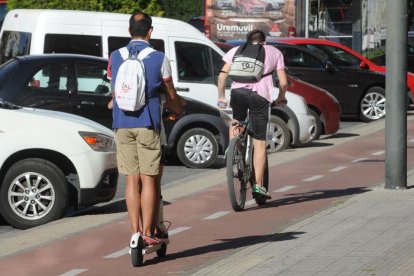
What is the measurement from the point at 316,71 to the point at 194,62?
5597mm

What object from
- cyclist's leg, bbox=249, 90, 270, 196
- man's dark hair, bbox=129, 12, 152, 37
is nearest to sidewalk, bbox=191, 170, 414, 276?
cyclist's leg, bbox=249, 90, 270, 196

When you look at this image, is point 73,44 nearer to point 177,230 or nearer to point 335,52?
point 177,230

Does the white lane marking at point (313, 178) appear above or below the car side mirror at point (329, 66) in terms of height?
below

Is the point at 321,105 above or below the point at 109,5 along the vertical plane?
below

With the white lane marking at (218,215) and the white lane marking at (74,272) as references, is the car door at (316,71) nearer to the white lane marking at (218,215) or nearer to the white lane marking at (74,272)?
the white lane marking at (218,215)

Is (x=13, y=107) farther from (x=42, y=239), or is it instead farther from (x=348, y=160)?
(x=348, y=160)

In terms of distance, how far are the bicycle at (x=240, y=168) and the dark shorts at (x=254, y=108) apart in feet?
0.33

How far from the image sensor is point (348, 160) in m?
17.1

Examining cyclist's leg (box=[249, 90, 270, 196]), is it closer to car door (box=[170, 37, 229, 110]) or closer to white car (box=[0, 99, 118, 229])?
white car (box=[0, 99, 118, 229])

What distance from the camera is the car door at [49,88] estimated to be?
48.3 ft

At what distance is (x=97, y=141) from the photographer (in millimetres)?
12156

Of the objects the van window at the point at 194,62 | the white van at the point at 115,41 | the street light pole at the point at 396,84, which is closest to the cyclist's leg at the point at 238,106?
the street light pole at the point at 396,84

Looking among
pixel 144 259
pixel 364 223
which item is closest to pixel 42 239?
pixel 144 259

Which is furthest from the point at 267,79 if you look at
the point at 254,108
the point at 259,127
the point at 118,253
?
the point at 118,253
